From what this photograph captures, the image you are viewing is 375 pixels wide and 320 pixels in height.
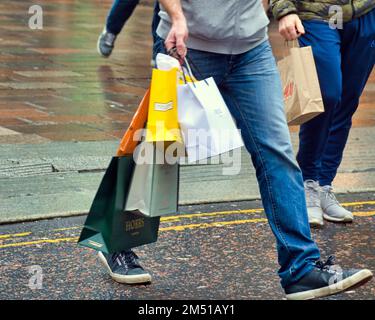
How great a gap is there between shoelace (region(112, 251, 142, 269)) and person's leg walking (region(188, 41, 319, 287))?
2.28 feet

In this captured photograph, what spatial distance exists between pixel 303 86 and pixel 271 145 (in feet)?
2.46

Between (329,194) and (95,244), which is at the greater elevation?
(95,244)

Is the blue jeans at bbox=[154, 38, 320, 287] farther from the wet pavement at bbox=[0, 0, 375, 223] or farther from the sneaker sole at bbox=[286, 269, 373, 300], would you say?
the wet pavement at bbox=[0, 0, 375, 223]

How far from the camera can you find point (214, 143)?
13.2 ft

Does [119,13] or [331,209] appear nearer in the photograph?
[331,209]

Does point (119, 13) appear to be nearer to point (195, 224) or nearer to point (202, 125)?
point (195, 224)

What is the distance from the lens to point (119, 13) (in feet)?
32.9

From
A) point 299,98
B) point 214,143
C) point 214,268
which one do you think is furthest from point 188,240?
point 214,143

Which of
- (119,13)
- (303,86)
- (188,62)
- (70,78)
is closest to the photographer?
(188,62)

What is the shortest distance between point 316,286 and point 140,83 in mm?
5862

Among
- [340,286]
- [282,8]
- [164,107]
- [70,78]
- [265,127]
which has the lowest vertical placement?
[70,78]

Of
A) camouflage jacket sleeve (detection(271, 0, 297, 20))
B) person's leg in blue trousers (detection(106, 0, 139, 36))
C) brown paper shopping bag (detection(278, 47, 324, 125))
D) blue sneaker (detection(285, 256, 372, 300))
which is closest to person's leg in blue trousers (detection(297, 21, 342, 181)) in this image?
camouflage jacket sleeve (detection(271, 0, 297, 20))

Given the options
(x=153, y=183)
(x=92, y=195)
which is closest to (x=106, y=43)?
(x=92, y=195)

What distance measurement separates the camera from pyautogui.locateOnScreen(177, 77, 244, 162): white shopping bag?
4031 millimetres
